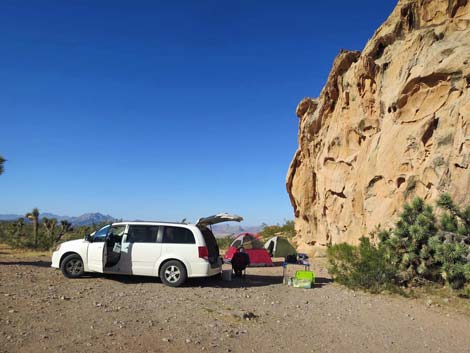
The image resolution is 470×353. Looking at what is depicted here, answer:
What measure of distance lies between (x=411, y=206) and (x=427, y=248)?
149 centimetres

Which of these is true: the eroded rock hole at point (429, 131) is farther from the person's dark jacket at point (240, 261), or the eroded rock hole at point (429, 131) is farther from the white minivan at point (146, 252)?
the white minivan at point (146, 252)

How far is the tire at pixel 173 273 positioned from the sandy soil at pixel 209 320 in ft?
1.16

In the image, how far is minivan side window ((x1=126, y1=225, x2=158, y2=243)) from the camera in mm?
10562

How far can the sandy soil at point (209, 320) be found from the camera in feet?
18.1

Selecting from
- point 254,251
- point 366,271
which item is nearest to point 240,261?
point 366,271

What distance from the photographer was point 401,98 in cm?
1714

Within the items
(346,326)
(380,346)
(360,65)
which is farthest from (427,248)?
(360,65)

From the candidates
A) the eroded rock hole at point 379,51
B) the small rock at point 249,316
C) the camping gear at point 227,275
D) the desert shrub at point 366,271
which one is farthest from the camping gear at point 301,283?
the eroded rock hole at point 379,51

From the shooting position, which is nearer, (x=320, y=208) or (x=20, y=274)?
(x=20, y=274)

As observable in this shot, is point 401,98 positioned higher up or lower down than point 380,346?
higher up

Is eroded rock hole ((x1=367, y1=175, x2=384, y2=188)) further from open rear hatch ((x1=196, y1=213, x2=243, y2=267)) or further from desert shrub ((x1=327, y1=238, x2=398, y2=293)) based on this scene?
open rear hatch ((x1=196, y1=213, x2=243, y2=267))

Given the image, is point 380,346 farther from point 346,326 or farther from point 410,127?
point 410,127

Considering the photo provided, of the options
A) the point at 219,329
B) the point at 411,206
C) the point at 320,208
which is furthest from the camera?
the point at 320,208

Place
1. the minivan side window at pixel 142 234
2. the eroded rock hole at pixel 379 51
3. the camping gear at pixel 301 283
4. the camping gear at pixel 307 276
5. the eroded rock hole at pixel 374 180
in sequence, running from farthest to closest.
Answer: the eroded rock hole at pixel 379 51
the eroded rock hole at pixel 374 180
the camping gear at pixel 307 276
the camping gear at pixel 301 283
the minivan side window at pixel 142 234
